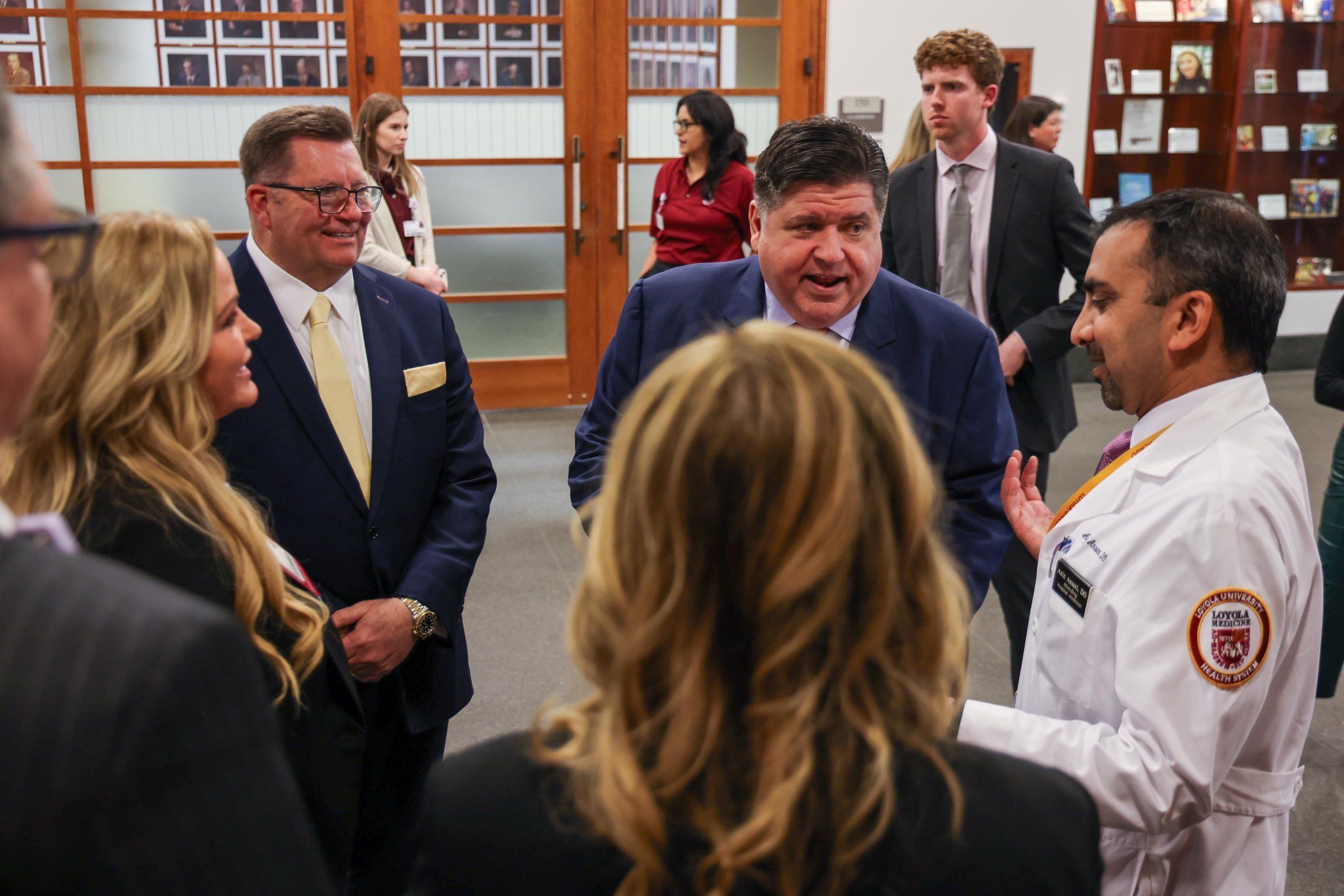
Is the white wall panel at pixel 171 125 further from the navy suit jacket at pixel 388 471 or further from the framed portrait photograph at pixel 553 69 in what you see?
the navy suit jacket at pixel 388 471

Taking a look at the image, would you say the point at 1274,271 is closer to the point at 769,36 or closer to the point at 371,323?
the point at 371,323

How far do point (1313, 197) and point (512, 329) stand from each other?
559 cm

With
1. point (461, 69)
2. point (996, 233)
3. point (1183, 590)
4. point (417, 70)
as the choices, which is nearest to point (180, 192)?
point (417, 70)

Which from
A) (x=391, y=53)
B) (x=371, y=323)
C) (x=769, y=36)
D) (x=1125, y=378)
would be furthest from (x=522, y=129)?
(x=1125, y=378)

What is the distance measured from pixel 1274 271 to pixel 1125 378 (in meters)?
0.23

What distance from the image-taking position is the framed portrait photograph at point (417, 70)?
20.1 ft

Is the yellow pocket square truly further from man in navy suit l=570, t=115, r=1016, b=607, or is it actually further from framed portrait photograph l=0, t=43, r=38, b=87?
framed portrait photograph l=0, t=43, r=38, b=87

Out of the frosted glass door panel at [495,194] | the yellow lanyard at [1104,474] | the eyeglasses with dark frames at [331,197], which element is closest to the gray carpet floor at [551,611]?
the yellow lanyard at [1104,474]

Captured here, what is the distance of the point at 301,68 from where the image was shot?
604 cm

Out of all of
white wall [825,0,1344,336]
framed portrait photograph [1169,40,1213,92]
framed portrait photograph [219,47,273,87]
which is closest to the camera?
framed portrait photograph [219,47,273,87]

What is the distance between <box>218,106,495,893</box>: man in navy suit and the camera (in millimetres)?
1890

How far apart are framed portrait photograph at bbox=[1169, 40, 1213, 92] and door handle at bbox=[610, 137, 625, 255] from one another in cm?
366

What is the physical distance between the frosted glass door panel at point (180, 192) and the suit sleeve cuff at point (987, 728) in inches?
219

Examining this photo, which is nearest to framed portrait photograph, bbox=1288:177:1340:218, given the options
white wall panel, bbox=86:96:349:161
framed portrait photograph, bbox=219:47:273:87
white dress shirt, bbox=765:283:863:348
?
white wall panel, bbox=86:96:349:161
